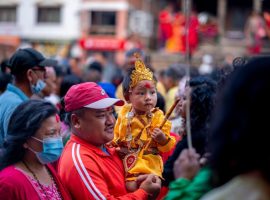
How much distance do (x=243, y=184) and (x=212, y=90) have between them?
197 cm

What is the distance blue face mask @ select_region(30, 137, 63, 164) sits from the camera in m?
3.68

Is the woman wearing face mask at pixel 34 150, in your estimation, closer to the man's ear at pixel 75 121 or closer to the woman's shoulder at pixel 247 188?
the man's ear at pixel 75 121

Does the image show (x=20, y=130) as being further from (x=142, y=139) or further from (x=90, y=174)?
(x=142, y=139)

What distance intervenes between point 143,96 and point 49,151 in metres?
0.78

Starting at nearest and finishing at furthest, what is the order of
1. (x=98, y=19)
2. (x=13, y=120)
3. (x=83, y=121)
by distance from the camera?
(x=13, y=120), (x=83, y=121), (x=98, y=19)

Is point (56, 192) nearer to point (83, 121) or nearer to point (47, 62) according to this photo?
point (83, 121)

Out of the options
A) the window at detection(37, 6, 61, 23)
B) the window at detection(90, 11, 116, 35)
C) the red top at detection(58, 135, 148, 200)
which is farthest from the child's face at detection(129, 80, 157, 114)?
the window at detection(37, 6, 61, 23)

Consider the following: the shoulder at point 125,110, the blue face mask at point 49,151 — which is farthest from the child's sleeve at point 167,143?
the blue face mask at point 49,151

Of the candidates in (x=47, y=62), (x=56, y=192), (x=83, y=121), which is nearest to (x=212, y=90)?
(x=83, y=121)

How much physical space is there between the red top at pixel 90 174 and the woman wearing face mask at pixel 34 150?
7 cm

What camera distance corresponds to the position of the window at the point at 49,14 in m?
30.5

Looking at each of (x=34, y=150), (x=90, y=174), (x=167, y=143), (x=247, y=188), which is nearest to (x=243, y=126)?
(x=247, y=188)

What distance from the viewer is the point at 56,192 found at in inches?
144

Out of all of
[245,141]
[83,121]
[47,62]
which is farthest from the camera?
[47,62]
